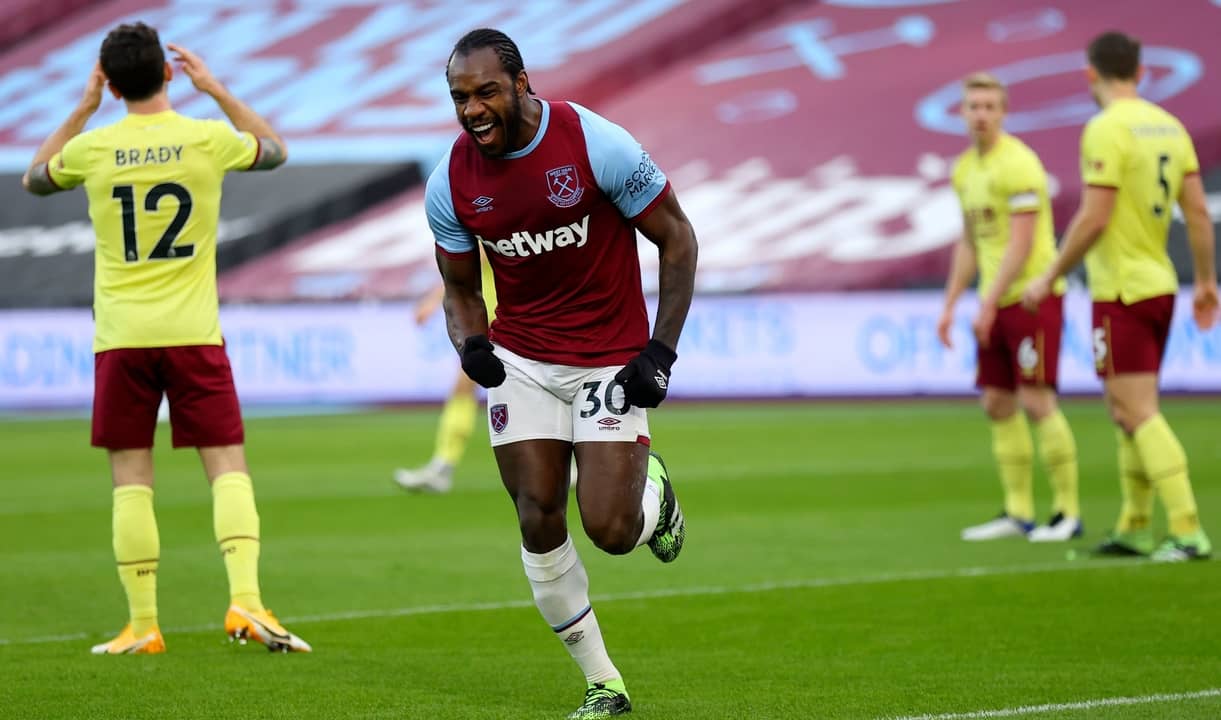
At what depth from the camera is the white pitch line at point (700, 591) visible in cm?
705

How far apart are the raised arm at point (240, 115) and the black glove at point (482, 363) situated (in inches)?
71.2

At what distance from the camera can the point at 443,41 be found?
3328 cm

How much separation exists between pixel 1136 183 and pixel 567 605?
4.44m

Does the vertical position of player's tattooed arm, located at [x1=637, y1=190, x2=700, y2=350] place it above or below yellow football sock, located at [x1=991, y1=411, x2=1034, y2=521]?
above

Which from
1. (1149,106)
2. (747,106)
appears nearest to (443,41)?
(747,106)

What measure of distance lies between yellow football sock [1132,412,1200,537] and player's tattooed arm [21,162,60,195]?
16.4 ft

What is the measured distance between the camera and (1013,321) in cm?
975

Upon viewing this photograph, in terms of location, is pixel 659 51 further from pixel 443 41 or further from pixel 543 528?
pixel 543 528

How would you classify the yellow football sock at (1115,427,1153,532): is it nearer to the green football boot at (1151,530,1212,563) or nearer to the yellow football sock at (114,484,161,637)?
the green football boot at (1151,530,1212,563)

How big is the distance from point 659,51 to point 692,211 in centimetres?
601

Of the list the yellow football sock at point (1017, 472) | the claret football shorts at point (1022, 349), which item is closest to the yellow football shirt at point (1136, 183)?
the claret football shorts at point (1022, 349)

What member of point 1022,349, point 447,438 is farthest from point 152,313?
point 447,438

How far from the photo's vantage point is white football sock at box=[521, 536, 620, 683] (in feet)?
17.4

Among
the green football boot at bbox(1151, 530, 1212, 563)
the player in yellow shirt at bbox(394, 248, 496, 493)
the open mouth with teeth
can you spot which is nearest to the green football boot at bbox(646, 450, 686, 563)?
the open mouth with teeth
